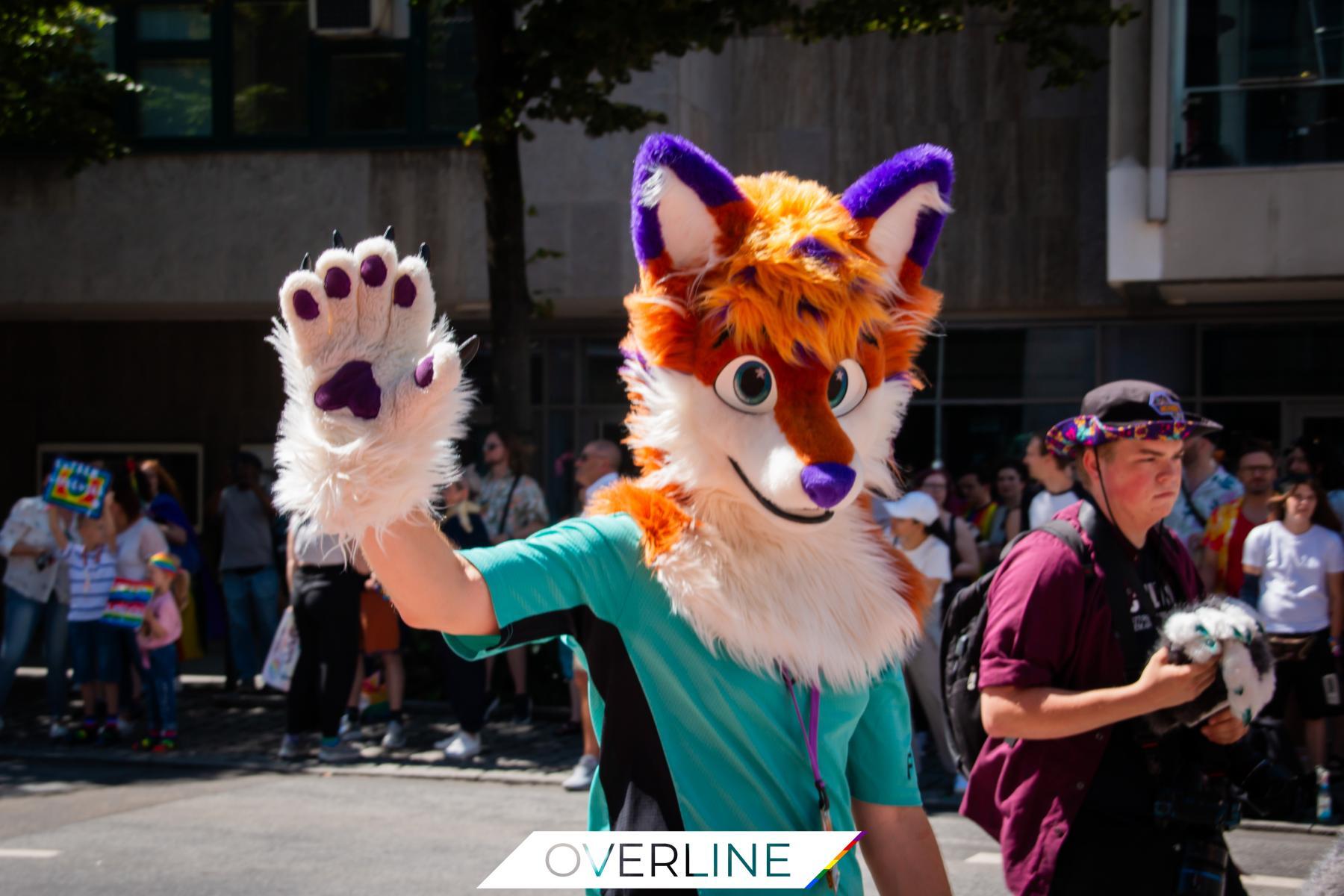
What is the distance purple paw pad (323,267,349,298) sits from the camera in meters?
1.96

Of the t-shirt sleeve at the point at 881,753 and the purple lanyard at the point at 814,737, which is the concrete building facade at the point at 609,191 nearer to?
the t-shirt sleeve at the point at 881,753

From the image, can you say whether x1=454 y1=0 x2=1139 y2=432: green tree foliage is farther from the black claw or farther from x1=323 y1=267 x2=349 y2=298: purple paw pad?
x1=323 y1=267 x2=349 y2=298: purple paw pad

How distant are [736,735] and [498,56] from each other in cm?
882

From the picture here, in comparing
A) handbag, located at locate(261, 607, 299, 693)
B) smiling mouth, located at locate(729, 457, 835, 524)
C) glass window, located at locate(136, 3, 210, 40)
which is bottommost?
handbag, located at locate(261, 607, 299, 693)

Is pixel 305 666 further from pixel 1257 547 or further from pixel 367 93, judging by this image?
pixel 367 93

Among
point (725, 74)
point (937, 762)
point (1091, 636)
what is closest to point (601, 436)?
point (725, 74)

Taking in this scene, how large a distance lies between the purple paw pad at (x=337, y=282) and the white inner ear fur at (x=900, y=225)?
3.48 ft

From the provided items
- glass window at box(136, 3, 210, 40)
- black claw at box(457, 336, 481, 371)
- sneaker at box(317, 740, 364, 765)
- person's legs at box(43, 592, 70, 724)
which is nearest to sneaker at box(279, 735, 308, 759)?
sneaker at box(317, 740, 364, 765)

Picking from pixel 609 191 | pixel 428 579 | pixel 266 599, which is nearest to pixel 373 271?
pixel 428 579

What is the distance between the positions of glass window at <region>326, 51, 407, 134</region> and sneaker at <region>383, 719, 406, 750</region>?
713 cm

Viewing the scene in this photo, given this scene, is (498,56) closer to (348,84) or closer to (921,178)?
(348,84)

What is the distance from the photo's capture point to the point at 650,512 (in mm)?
2471

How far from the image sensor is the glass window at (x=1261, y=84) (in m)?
11.9

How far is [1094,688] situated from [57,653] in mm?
8733
